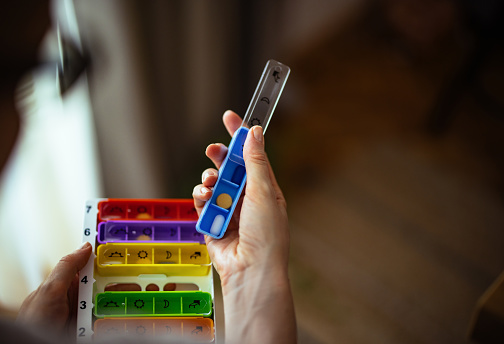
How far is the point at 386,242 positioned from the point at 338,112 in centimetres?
46

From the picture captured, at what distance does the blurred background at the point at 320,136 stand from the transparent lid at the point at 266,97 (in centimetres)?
33

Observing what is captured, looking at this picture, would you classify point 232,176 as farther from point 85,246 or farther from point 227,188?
point 85,246

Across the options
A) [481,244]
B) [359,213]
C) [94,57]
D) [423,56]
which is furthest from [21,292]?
[423,56]

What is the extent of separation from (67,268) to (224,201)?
244 mm

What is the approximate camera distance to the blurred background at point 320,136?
0.94 meters

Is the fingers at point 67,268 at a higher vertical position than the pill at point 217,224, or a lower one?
lower

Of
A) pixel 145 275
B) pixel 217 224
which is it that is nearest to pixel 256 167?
pixel 217 224

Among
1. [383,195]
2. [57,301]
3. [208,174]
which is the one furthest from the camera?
[383,195]

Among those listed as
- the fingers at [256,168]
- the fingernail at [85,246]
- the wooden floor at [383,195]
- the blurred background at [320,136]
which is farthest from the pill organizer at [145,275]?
the wooden floor at [383,195]

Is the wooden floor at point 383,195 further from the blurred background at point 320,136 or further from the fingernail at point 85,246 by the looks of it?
the fingernail at point 85,246

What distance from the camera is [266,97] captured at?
0.79 meters

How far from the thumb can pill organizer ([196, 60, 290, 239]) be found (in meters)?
0.03

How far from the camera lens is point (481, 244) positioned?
1312 millimetres

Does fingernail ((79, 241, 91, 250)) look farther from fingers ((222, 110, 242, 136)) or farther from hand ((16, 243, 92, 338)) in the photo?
fingers ((222, 110, 242, 136))
